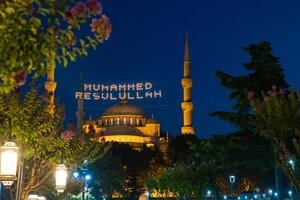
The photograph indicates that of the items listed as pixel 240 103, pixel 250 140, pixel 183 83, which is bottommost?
pixel 250 140

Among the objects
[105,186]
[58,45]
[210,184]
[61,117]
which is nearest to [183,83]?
[105,186]

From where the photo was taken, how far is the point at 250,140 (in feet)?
90.9

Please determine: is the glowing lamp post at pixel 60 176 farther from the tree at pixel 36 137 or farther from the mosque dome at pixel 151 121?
the mosque dome at pixel 151 121

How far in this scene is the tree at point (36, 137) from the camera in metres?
11.5

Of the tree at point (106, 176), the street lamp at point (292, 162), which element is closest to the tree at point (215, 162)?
the street lamp at point (292, 162)

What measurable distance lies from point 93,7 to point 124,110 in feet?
382

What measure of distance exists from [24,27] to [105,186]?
59781 millimetres

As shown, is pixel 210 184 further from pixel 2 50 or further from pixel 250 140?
pixel 2 50

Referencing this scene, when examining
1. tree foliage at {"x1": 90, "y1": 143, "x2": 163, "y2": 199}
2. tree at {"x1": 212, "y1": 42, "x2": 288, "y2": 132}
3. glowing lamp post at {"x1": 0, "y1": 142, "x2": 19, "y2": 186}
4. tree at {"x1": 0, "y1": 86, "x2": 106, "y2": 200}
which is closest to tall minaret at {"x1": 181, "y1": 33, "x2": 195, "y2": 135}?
tree foliage at {"x1": 90, "y1": 143, "x2": 163, "y2": 199}

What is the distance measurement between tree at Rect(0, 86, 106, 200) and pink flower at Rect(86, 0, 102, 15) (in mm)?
5063

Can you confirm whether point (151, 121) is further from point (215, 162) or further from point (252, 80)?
point (252, 80)

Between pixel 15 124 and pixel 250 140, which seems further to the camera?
pixel 250 140

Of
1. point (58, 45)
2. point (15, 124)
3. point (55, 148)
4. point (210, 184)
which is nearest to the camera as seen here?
point (58, 45)

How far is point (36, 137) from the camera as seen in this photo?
42.2ft
